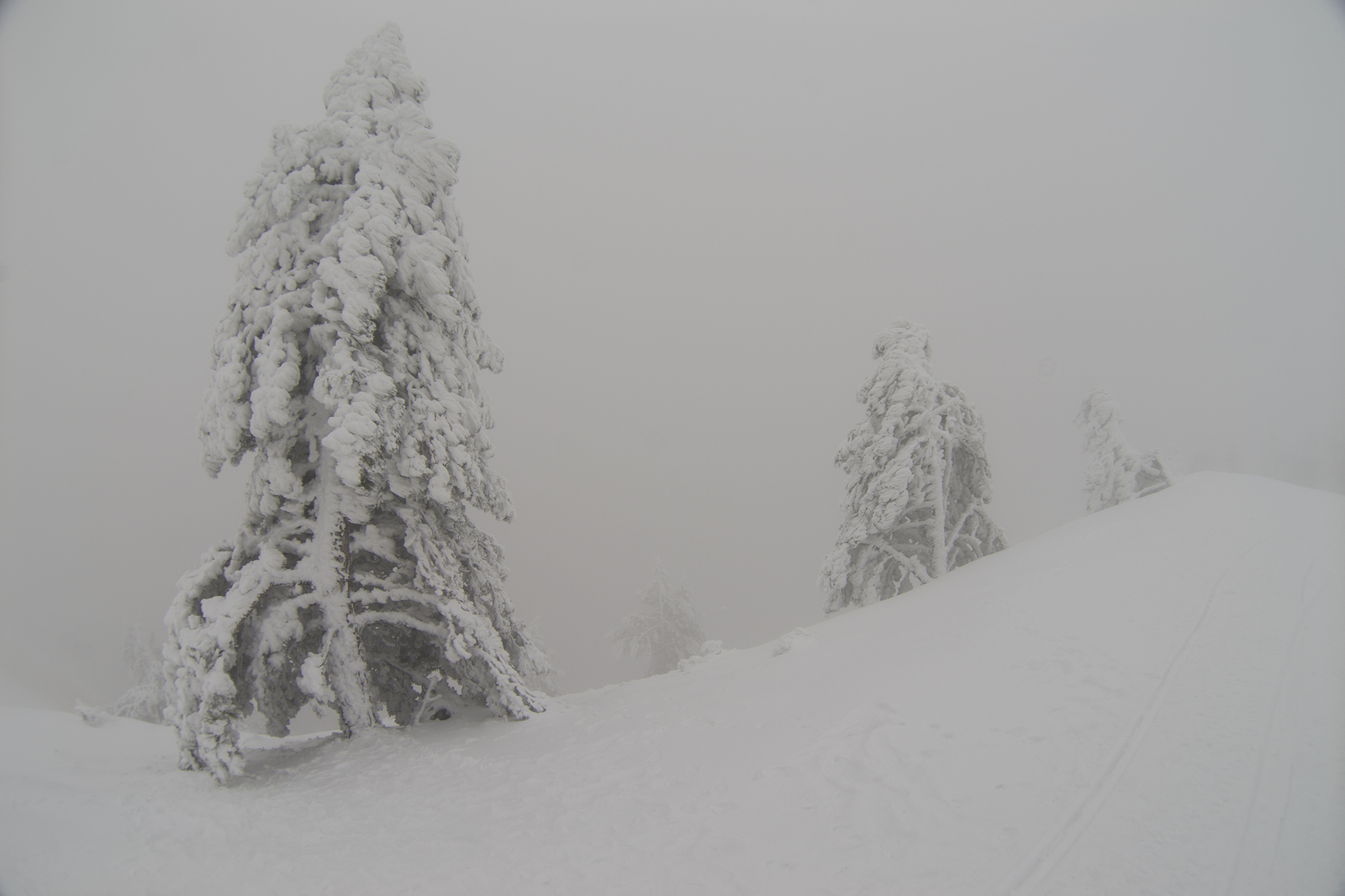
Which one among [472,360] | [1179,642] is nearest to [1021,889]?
[1179,642]

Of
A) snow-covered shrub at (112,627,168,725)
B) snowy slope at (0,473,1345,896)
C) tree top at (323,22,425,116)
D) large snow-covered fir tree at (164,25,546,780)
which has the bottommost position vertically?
snow-covered shrub at (112,627,168,725)

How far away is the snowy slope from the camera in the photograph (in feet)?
14.6

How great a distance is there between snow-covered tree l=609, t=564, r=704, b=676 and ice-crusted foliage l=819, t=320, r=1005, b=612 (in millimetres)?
15844

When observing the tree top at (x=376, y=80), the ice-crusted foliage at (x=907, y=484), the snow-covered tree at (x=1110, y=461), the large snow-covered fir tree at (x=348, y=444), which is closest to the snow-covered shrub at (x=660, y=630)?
the ice-crusted foliage at (x=907, y=484)

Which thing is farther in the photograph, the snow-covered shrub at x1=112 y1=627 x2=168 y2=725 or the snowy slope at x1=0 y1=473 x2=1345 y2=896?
the snow-covered shrub at x1=112 y1=627 x2=168 y2=725

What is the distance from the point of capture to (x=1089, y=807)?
475 cm

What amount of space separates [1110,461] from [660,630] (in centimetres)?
2289

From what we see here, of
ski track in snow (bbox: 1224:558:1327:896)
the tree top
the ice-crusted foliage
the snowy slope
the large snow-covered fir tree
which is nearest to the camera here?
ski track in snow (bbox: 1224:558:1327:896)

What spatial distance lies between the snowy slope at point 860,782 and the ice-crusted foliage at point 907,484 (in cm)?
562

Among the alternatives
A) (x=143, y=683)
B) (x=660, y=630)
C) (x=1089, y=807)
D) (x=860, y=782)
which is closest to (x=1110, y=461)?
(x=660, y=630)

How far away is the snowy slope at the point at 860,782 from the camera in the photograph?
14.6 ft

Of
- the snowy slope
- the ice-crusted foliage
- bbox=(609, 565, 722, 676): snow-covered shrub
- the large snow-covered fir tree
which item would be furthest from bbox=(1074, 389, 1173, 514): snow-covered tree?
the large snow-covered fir tree

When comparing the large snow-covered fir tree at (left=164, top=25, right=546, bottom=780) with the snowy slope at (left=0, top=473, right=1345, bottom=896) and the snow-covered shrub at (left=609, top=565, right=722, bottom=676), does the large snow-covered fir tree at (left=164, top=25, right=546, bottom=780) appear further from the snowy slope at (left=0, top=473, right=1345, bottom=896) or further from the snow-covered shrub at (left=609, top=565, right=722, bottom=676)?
the snow-covered shrub at (left=609, top=565, right=722, bottom=676)

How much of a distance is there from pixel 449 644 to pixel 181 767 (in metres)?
3.85
